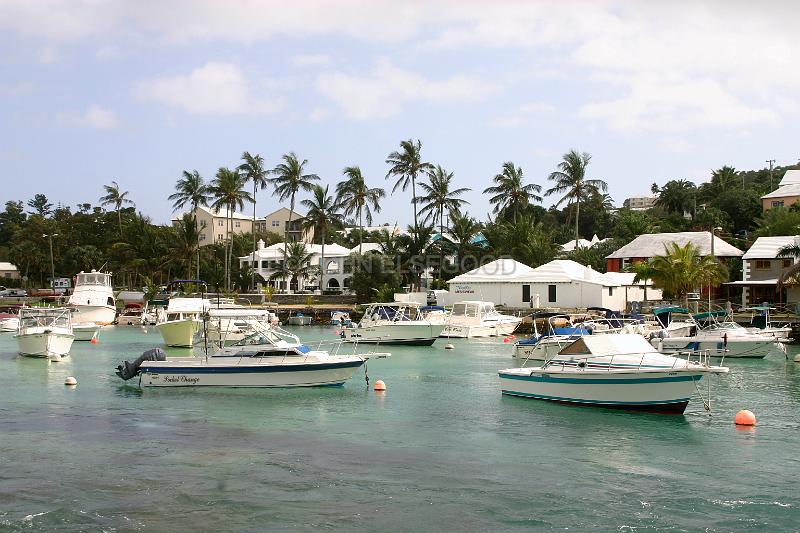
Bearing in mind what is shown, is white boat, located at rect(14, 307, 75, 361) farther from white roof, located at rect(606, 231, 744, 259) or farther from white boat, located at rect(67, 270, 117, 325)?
white roof, located at rect(606, 231, 744, 259)

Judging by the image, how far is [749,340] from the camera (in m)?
44.4

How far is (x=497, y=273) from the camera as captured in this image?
76.4 m

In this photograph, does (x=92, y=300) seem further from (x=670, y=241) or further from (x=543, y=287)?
(x=670, y=241)

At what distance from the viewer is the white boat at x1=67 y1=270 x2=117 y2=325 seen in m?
69.7

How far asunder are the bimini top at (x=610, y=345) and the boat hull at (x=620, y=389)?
1.21m

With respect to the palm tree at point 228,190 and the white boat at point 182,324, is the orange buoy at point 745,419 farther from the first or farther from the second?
the palm tree at point 228,190

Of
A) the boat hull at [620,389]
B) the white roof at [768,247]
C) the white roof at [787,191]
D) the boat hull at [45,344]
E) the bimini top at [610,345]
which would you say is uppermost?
the white roof at [787,191]

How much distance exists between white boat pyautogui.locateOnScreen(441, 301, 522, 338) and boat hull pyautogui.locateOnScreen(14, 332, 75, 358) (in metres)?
26.2

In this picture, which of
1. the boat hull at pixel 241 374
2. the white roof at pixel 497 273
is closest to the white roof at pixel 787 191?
the white roof at pixel 497 273

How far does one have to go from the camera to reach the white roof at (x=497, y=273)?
248 feet

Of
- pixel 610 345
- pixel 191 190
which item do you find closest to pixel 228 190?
pixel 191 190

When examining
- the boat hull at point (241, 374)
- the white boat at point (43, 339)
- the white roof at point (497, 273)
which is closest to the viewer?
the boat hull at point (241, 374)

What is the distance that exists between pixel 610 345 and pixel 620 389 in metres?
1.95

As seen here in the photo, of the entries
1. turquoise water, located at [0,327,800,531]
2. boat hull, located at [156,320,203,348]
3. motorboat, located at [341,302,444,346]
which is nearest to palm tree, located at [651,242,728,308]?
motorboat, located at [341,302,444,346]
